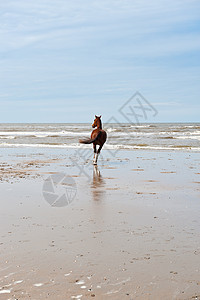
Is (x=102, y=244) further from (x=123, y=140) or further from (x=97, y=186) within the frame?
(x=123, y=140)

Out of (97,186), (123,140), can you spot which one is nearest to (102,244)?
(97,186)

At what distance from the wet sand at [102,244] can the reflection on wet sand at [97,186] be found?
0.02m

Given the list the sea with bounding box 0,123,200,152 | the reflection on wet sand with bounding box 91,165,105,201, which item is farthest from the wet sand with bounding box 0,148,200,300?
the sea with bounding box 0,123,200,152

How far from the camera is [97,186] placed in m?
9.80

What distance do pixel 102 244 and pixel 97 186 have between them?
4.90 metres

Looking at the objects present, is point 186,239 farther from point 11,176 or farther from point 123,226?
point 11,176

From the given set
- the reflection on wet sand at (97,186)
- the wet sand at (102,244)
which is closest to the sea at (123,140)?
the reflection on wet sand at (97,186)

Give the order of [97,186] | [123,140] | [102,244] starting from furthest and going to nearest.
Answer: [123,140] < [97,186] < [102,244]

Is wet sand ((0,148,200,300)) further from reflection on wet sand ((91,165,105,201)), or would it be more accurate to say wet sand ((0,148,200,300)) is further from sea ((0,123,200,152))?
sea ((0,123,200,152))

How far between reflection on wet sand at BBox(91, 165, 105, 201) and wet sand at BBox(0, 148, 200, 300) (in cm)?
2

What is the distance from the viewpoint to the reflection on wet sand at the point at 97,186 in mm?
8344

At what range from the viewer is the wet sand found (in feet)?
11.9

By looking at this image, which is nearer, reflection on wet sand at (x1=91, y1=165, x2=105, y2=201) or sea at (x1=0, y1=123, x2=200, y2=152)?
reflection on wet sand at (x1=91, y1=165, x2=105, y2=201)

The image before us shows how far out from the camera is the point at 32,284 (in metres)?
3.69
